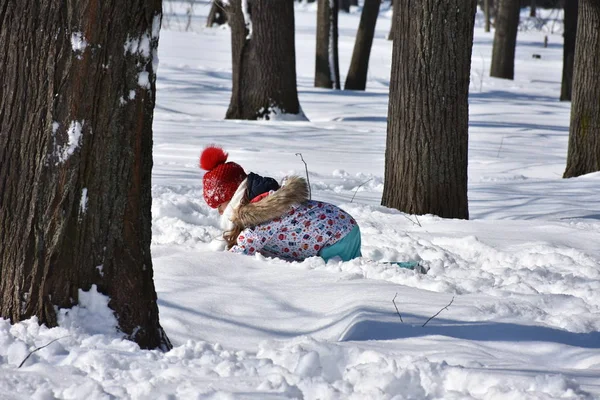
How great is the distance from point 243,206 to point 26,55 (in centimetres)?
212

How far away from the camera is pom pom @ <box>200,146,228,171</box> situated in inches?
198

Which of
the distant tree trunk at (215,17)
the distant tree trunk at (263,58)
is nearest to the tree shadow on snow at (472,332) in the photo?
the distant tree trunk at (263,58)

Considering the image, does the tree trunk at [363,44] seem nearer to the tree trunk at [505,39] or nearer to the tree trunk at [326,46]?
the tree trunk at [326,46]

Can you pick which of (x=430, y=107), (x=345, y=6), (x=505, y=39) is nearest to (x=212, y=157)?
(x=430, y=107)

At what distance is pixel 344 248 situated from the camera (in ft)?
15.6

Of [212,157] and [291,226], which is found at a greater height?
[212,157]

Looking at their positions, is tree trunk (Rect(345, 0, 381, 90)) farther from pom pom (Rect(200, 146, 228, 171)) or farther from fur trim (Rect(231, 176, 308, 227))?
fur trim (Rect(231, 176, 308, 227))

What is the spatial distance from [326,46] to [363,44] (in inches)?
31.1

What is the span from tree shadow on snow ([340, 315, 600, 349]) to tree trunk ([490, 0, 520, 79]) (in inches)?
735

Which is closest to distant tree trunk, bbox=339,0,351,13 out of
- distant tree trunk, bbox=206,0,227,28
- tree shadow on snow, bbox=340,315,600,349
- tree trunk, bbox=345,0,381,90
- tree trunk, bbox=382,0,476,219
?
distant tree trunk, bbox=206,0,227,28

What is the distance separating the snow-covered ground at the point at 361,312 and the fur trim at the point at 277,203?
0.27 m

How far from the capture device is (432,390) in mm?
2602

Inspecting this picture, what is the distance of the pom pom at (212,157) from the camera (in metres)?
5.02

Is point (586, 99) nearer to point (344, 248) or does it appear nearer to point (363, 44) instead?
point (344, 248)
